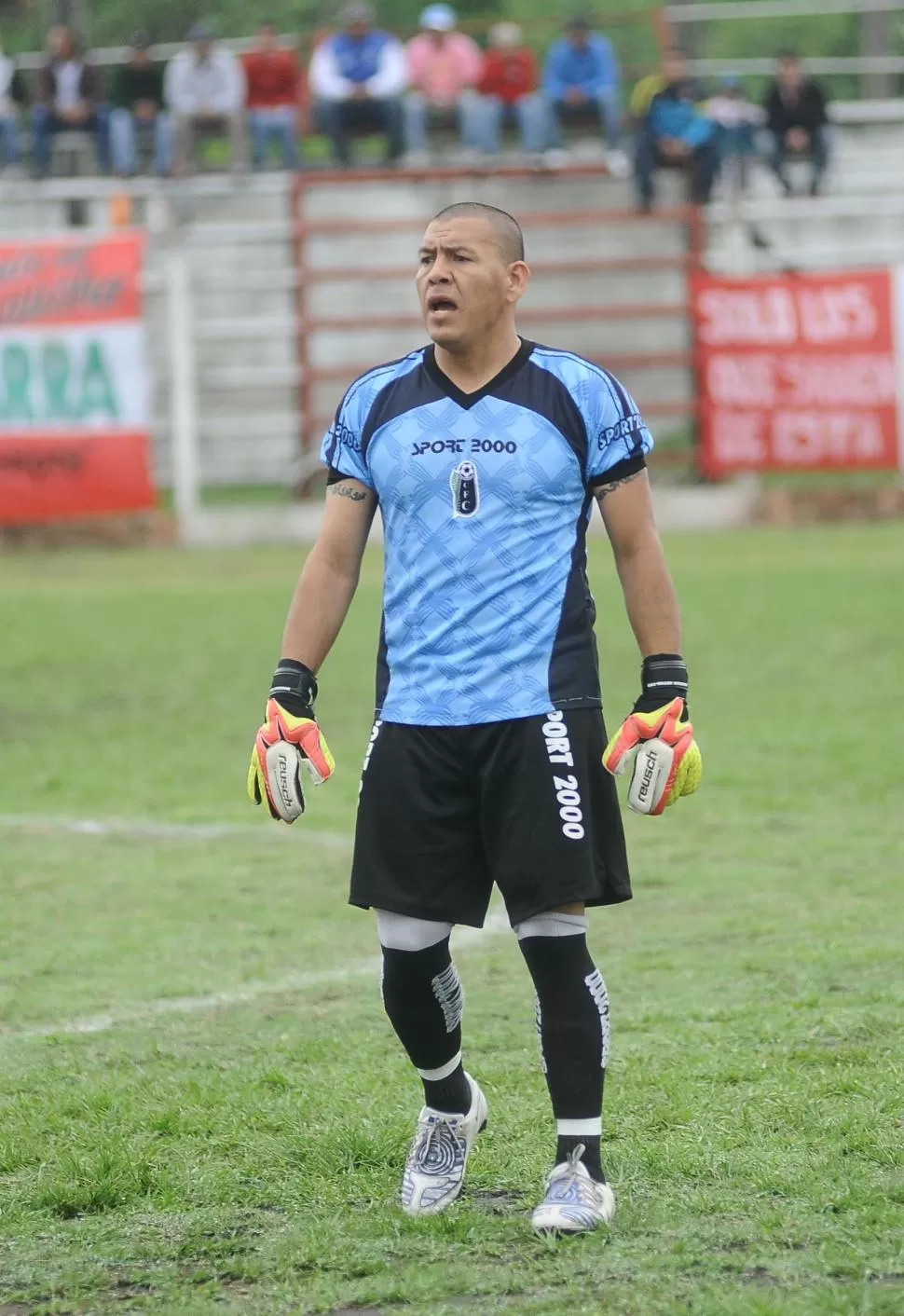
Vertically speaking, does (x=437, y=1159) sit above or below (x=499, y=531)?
below

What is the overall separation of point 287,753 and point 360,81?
21.4 m

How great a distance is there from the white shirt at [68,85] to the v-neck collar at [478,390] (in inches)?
868

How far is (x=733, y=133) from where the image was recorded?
2483cm

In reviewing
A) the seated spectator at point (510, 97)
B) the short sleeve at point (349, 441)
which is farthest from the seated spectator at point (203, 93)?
the short sleeve at point (349, 441)

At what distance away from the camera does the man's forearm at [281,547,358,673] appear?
15.1 feet

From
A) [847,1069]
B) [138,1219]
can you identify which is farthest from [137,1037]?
[847,1069]

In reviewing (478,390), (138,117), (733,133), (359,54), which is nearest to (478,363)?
(478,390)

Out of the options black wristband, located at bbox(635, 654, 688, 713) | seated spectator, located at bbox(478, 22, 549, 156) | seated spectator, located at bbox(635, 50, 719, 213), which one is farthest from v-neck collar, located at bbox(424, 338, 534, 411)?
seated spectator, located at bbox(478, 22, 549, 156)

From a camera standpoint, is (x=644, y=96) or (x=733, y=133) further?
(x=644, y=96)

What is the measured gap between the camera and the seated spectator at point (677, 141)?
78.4ft

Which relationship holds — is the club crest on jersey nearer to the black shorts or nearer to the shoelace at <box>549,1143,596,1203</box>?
the black shorts

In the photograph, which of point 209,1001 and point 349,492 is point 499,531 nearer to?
point 349,492

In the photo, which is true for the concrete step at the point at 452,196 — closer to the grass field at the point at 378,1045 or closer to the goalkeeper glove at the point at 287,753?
the grass field at the point at 378,1045

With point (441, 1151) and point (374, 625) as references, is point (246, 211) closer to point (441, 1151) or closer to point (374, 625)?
point (374, 625)
